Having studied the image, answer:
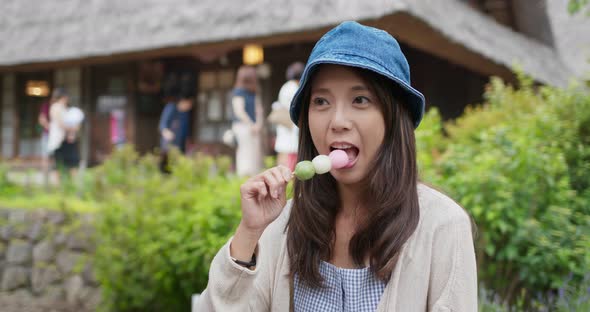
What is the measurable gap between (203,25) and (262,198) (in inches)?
311

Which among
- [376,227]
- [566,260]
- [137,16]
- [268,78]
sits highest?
[137,16]

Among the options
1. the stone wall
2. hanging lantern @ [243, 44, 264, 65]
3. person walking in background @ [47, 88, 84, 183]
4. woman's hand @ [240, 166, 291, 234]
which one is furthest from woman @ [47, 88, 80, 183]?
woman's hand @ [240, 166, 291, 234]

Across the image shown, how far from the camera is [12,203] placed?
22.9 feet

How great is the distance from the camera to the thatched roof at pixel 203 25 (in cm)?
777

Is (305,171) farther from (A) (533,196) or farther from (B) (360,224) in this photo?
(A) (533,196)

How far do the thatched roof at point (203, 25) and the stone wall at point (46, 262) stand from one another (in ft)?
11.5

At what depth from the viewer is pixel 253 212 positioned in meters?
1.59

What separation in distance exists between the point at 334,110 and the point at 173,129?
313 inches

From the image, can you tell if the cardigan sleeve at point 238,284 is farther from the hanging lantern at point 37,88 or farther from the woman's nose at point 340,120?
the hanging lantern at point 37,88

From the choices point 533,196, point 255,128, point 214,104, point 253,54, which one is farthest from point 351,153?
point 214,104

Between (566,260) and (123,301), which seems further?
(123,301)

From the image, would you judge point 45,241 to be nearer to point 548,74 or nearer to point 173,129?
point 173,129

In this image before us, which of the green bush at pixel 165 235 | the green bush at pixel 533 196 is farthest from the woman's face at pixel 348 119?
the green bush at pixel 165 235

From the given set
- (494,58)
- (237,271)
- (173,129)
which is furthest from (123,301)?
(494,58)
